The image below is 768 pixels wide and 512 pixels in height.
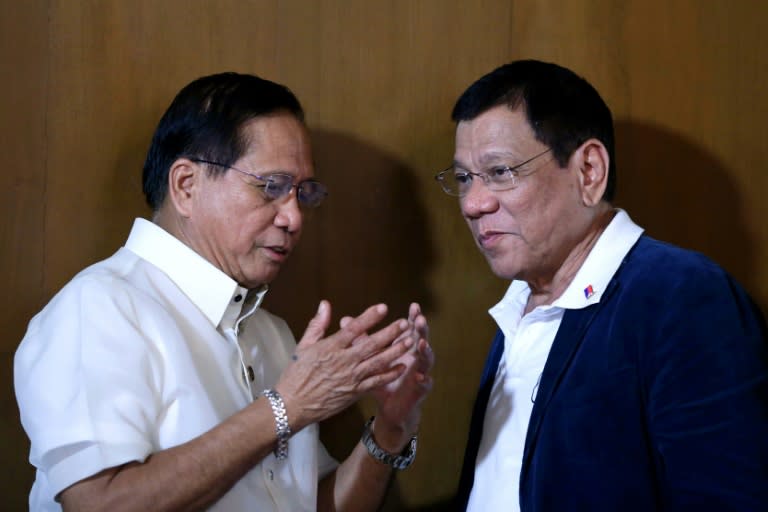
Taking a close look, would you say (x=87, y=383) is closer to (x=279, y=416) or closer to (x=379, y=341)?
(x=279, y=416)

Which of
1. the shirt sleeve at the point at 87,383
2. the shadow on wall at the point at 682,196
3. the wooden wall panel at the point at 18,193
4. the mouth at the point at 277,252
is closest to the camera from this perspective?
the shirt sleeve at the point at 87,383

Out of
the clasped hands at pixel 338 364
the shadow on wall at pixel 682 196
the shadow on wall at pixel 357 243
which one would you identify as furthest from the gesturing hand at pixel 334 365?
the shadow on wall at pixel 682 196

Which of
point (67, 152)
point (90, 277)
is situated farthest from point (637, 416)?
point (67, 152)

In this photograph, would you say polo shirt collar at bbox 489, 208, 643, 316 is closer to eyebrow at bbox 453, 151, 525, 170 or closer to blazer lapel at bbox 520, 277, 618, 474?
blazer lapel at bbox 520, 277, 618, 474

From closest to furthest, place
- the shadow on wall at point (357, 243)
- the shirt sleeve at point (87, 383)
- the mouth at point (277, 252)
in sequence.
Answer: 1. the shirt sleeve at point (87, 383)
2. the mouth at point (277, 252)
3. the shadow on wall at point (357, 243)

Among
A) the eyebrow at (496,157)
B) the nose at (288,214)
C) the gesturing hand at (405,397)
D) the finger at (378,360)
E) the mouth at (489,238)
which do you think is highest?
the eyebrow at (496,157)

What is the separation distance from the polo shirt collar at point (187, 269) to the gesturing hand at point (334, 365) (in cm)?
24

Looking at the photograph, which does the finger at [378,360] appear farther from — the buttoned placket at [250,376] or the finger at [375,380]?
the buttoned placket at [250,376]

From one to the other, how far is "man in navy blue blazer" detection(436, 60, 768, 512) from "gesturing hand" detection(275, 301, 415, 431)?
0.34 m

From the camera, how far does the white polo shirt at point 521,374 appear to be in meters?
1.59

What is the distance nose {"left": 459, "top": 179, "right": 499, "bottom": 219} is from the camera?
5.48ft

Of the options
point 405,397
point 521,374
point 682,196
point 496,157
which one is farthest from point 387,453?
point 682,196

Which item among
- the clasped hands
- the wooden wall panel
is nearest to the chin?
the clasped hands

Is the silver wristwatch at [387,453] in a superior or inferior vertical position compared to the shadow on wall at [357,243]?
inferior
